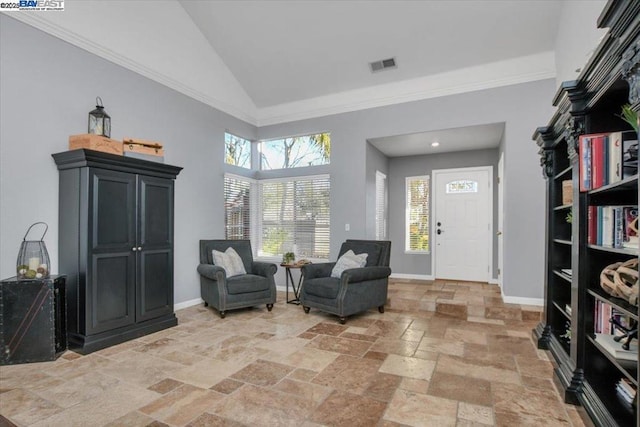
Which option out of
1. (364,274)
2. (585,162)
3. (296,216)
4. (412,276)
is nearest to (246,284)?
(364,274)

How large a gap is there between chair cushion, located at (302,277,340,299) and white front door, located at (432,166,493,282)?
11.1 ft

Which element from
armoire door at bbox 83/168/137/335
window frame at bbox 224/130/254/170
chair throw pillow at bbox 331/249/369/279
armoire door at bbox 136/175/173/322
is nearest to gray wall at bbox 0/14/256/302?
armoire door at bbox 83/168/137/335

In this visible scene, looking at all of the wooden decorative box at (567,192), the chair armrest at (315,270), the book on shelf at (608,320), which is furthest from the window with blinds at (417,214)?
the book on shelf at (608,320)

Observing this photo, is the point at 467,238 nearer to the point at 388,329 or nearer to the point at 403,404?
the point at 388,329

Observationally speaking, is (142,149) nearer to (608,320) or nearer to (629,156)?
(629,156)

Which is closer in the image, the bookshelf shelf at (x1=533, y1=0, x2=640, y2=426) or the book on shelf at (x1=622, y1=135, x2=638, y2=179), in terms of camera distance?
the bookshelf shelf at (x1=533, y1=0, x2=640, y2=426)

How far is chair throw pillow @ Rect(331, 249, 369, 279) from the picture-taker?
422 cm

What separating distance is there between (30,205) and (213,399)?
2.46 m

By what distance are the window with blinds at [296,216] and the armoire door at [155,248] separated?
2.27 metres

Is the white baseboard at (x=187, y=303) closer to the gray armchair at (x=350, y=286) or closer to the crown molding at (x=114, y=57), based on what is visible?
the gray armchair at (x=350, y=286)

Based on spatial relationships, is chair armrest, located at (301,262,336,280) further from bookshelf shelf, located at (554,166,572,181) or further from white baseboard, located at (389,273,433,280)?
white baseboard, located at (389,273,433,280)

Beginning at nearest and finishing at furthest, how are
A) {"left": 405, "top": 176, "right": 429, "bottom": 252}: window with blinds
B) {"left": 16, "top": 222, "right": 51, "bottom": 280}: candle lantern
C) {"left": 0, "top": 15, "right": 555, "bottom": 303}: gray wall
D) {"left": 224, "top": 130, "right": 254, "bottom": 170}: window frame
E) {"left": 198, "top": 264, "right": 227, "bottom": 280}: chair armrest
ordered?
{"left": 16, "top": 222, "right": 51, "bottom": 280}: candle lantern
{"left": 0, "top": 15, "right": 555, "bottom": 303}: gray wall
{"left": 198, "top": 264, "right": 227, "bottom": 280}: chair armrest
{"left": 224, "top": 130, "right": 254, "bottom": 170}: window frame
{"left": 405, "top": 176, "right": 429, "bottom": 252}: window with blinds

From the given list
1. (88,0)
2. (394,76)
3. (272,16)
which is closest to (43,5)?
(88,0)

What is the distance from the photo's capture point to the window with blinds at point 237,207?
543cm
